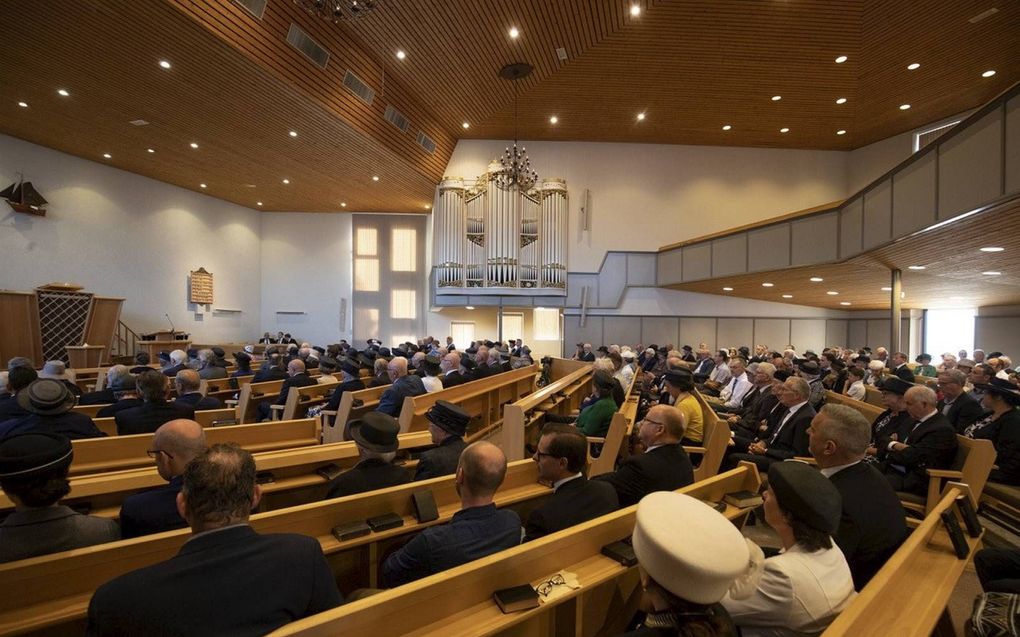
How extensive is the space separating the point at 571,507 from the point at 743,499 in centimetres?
116

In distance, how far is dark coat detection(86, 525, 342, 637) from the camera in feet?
3.85

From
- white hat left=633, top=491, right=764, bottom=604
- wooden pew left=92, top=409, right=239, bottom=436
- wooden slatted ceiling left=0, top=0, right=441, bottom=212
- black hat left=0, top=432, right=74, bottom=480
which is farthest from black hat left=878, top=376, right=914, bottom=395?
wooden slatted ceiling left=0, top=0, right=441, bottom=212

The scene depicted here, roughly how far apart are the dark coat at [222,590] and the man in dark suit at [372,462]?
1153 millimetres

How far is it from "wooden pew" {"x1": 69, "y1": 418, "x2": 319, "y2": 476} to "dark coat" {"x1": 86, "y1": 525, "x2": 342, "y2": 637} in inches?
82.7

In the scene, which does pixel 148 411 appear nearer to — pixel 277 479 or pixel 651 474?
pixel 277 479

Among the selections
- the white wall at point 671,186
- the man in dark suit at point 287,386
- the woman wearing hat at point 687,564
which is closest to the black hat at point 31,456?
the woman wearing hat at point 687,564

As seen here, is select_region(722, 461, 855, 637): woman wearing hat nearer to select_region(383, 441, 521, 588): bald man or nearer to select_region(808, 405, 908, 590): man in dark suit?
select_region(808, 405, 908, 590): man in dark suit

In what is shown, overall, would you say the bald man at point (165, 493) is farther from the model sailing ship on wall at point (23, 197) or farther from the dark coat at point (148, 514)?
the model sailing ship on wall at point (23, 197)

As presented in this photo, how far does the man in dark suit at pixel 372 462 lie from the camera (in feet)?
8.38

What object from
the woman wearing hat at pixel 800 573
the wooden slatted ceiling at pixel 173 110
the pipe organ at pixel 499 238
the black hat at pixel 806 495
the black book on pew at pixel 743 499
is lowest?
the black book on pew at pixel 743 499

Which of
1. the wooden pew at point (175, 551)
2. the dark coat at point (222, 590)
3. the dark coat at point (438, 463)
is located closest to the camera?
the dark coat at point (222, 590)

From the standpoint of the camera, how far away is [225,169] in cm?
1237

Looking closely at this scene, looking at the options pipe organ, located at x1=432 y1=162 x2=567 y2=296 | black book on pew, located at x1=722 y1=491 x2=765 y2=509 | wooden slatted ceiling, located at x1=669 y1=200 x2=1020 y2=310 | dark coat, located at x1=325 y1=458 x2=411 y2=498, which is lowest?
black book on pew, located at x1=722 y1=491 x2=765 y2=509

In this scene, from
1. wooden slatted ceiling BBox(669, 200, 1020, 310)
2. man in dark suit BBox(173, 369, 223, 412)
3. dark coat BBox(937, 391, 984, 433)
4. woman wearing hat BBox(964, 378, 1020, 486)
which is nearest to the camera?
woman wearing hat BBox(964, 378, 1020, 486)
